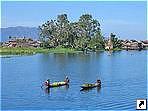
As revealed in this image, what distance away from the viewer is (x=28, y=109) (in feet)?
85.3

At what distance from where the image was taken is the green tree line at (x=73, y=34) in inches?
4040

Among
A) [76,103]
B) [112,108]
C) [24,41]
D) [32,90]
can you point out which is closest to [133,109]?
Answer: [112,108]

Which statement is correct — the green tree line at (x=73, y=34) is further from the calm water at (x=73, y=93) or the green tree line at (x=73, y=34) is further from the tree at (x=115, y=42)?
the calm water at (x=73, y=93)

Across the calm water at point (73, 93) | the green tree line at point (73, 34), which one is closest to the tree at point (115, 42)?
the green tree line at point (73, 34)

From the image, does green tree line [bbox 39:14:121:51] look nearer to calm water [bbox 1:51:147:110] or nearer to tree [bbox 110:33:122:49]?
tree [bbox 110:33:122:49]

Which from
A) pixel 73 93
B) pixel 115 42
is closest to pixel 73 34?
pixel 115 42

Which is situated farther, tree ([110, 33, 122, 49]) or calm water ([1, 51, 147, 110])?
tree ([110, 33, 122, 49])

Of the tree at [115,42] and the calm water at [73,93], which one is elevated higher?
the tree at [115,42]

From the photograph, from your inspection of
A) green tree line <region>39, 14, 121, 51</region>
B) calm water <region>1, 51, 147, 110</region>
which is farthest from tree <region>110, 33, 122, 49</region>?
calm water <region>1, 51, 147, 110</region>

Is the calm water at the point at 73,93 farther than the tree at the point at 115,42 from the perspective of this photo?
No

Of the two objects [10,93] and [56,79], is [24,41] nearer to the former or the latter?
[56,79]

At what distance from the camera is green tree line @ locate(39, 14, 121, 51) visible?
4040 inches

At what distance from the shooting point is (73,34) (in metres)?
104

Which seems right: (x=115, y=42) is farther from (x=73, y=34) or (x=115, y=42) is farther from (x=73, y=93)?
(x=73, y=93)
